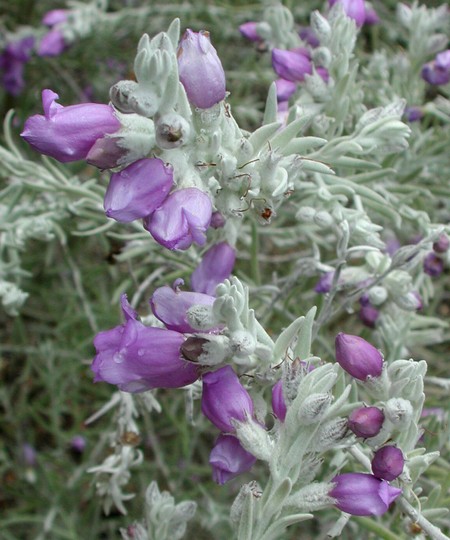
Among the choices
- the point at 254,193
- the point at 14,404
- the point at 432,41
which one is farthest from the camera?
Answer: the point at 14,404

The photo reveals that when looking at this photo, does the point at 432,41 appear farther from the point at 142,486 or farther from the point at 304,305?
the point at 142,486

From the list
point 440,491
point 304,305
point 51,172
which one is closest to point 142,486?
point 304,305

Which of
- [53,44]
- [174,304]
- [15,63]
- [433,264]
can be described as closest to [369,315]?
[433,264]

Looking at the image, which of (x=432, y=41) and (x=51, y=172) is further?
(x=432, y=41)

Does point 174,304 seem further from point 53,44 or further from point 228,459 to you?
point 53,44

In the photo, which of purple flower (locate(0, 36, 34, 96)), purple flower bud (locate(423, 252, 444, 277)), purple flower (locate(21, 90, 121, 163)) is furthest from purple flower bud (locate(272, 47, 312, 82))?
purple flower (locate(0, 36, 34, 96))
